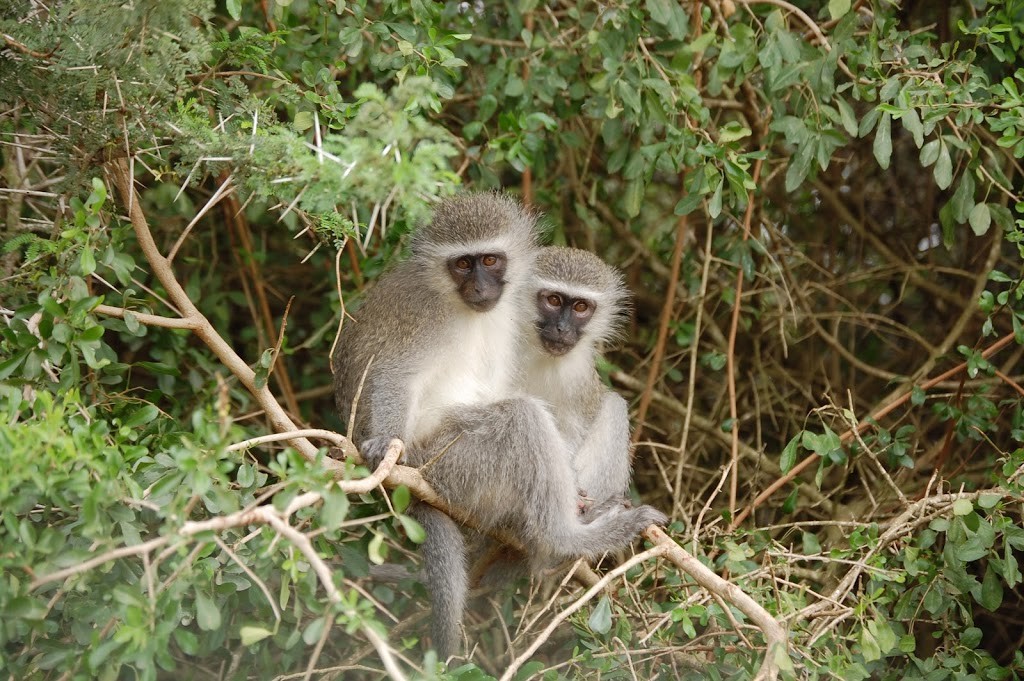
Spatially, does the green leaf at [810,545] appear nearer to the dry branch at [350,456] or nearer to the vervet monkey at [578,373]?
the dry branch at [350,456]

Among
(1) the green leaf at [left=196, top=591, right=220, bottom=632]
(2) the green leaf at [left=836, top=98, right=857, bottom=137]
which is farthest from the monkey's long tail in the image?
(2) the green leaf at [left=836, top=98, right=857, bottom=137]

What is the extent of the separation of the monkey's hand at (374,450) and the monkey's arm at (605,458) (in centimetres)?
112

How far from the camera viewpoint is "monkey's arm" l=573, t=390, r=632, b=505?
4.50 m

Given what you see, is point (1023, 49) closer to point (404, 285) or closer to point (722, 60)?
point (722, 60)

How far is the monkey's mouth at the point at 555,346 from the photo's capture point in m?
4.46

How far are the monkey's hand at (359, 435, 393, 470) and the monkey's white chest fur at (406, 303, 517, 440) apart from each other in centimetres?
24

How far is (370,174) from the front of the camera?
2344 millimetres

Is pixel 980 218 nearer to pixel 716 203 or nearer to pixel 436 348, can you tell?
pixel 716 203

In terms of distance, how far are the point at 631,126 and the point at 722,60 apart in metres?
0.77

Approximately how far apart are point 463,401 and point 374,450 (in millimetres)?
608

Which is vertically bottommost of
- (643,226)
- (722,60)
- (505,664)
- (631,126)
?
(505,664)

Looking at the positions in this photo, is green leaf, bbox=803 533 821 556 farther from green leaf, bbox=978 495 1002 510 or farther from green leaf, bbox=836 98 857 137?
green leaf, bbox=836 98 857 137

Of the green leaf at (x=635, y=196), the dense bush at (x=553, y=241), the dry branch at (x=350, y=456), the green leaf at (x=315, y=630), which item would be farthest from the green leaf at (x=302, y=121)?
the green leaf at (x=315, y=630)

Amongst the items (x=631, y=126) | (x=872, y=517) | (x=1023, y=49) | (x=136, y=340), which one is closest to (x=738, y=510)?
(x=872, y=517)
